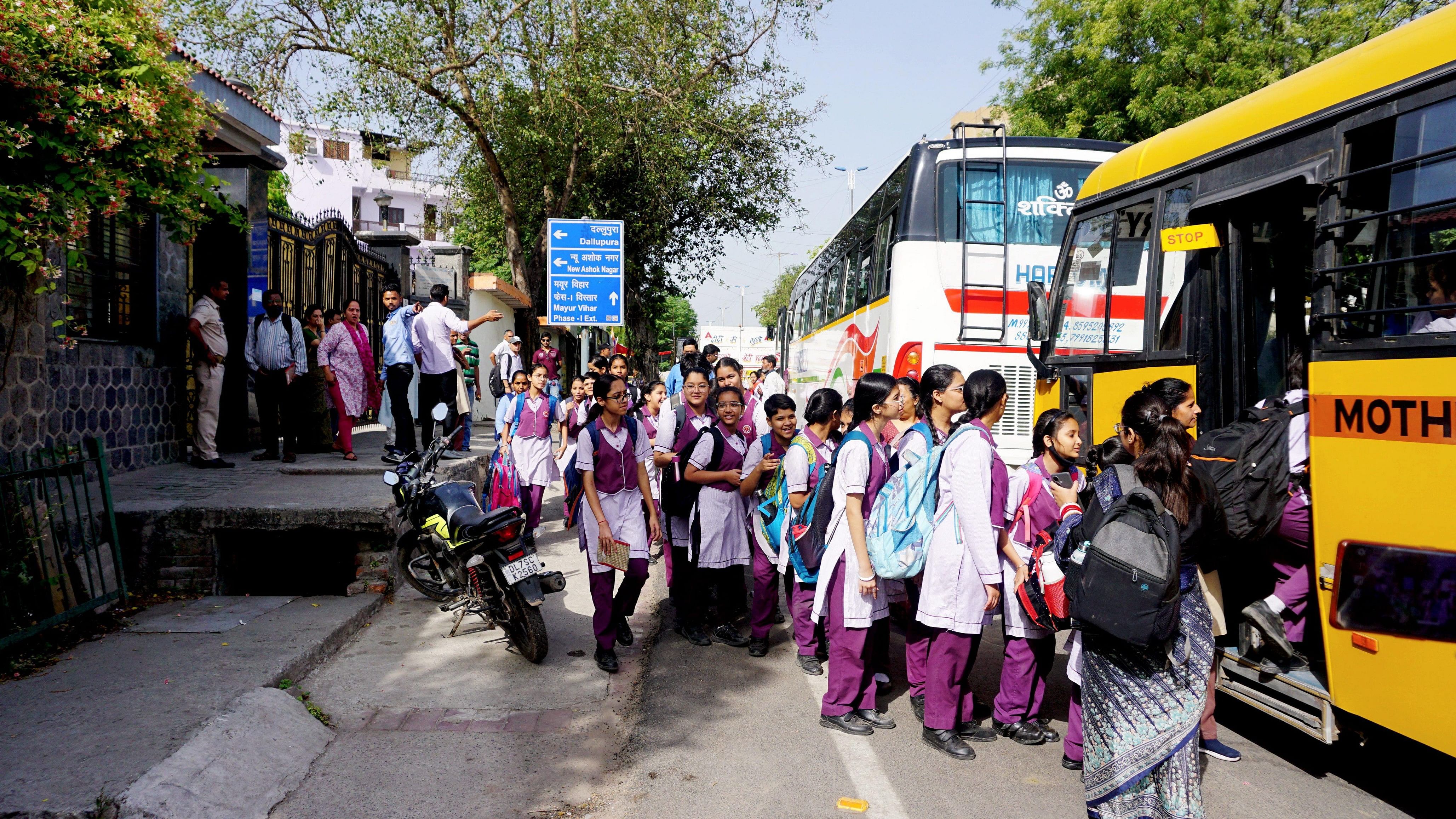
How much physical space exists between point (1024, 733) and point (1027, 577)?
78cm

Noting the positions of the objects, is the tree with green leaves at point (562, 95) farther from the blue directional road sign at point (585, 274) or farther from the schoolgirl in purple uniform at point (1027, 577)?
the schoolgirl in purple uniform at point (1027, 577)

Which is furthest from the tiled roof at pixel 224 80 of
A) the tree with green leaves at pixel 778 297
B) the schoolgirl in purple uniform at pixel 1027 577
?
the tree with green leaves at pixel 778 297

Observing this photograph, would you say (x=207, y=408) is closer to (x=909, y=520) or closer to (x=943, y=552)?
(x=909, y=520)

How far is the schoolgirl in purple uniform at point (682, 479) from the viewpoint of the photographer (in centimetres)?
612

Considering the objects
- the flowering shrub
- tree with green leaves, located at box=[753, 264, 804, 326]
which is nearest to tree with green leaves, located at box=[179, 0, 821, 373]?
the flowering shrub

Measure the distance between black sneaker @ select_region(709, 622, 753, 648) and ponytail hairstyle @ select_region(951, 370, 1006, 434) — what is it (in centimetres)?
237

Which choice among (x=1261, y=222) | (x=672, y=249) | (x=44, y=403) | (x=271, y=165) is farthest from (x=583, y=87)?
(x=1261, y=222)

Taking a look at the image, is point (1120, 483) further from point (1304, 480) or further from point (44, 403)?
point (44, 403)

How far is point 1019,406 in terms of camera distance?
8555mm

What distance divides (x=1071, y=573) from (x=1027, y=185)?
6.09m

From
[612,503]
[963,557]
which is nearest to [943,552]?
[963,557]

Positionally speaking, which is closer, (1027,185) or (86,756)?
(86,756)

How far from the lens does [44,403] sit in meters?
5.96

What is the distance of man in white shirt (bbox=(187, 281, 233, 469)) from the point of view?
845 centimetres
